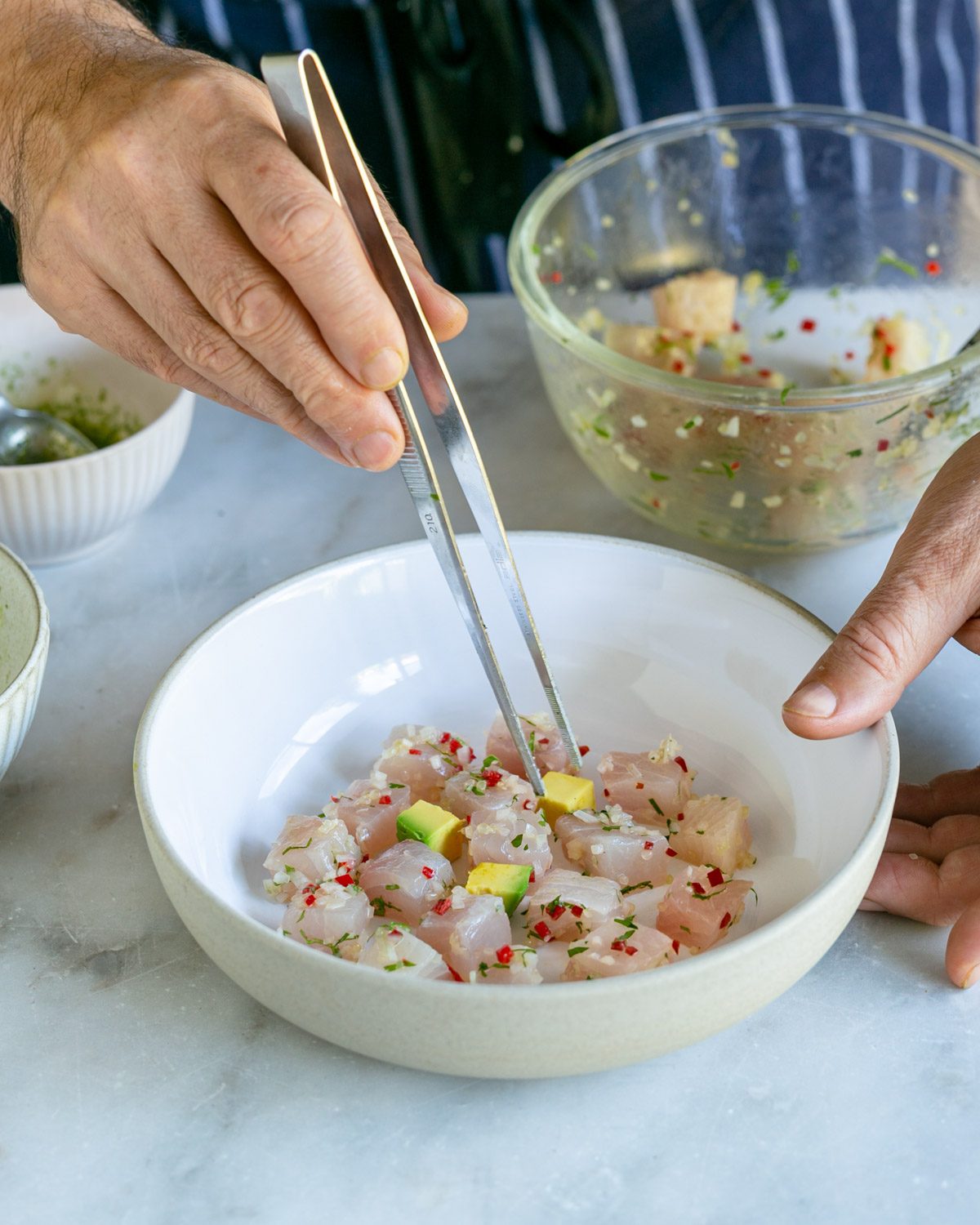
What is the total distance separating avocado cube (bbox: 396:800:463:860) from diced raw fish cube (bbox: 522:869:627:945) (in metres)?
0.09

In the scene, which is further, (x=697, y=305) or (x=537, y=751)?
(x=697, y=305)

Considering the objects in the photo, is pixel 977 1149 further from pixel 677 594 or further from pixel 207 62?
pixel 207 62

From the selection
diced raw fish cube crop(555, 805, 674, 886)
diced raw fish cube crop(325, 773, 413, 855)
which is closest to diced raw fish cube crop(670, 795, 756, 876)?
diced raw fish cube crop(555, 805, 674, 886)

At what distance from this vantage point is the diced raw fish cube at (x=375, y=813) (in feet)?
3.33

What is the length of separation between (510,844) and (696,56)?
4.43 feet

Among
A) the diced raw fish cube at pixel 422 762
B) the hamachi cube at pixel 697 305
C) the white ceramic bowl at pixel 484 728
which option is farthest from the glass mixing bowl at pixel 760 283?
the diced raw fish cube at pixel 422 762

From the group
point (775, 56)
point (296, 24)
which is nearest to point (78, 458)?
point (296, 24)

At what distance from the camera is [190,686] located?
1.03 m

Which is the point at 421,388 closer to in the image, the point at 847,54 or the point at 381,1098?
the point at 381,1098

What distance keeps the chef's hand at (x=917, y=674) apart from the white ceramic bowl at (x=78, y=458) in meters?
0.75

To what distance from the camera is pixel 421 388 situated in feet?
3.18

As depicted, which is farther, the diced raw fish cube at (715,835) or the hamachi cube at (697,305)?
the hamachi cube at (697,305)

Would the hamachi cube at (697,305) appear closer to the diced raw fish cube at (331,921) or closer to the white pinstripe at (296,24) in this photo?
the white pinstripe at (296,24)

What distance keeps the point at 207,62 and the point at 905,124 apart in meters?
0.92
